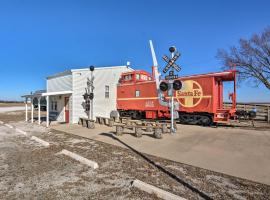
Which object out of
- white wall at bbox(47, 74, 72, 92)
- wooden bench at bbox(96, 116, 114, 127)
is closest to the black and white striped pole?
wooden bench at bbox(96, 116, 114, 127)

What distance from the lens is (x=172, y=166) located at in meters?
5.96

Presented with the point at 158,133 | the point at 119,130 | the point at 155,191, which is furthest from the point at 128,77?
the point at 155,191

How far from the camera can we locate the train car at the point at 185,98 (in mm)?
13523

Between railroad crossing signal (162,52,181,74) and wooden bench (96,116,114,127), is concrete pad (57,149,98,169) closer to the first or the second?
railroad crossing signal (162,52,181,74)

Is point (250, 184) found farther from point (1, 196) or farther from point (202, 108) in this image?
point (202, 108)

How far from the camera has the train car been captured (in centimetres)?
1352

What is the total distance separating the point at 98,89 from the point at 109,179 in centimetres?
1367

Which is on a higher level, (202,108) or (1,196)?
(202,108)

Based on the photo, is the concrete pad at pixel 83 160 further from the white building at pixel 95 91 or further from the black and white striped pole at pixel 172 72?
the white building at pixel 95 91

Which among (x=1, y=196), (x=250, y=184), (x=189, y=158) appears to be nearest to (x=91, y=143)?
(x=189, y=158)

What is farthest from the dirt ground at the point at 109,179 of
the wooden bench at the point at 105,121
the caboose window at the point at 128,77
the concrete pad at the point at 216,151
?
the caboose window at the point at 128,77

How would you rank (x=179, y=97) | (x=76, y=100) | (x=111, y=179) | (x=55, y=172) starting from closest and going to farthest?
(x=111, y=179) → (x=55, y=172) → (x=179, y=97) → (x=76, y=100)

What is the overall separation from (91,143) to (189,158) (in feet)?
14.7

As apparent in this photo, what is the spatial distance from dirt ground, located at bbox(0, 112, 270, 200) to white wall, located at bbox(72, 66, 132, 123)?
10454 mm
